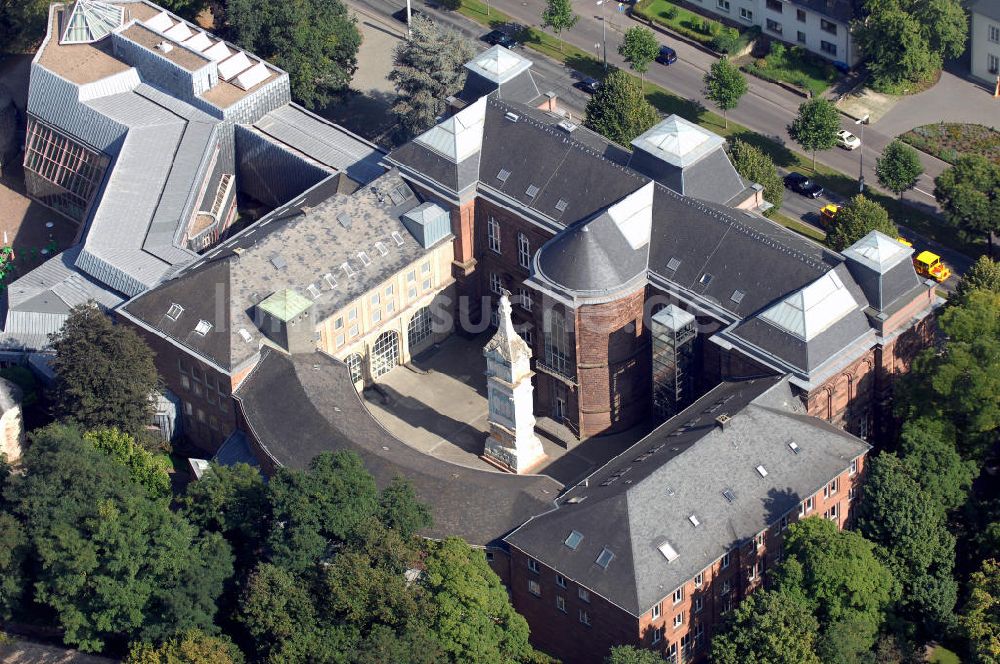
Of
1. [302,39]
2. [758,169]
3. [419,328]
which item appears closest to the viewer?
[419,328]

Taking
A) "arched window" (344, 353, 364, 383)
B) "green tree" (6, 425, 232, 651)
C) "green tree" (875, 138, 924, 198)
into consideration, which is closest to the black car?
"green tree" (875, 138, 924, 198)

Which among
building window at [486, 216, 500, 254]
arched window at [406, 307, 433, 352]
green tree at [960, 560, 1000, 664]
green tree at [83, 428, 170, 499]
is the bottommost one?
arched window at [406, 307, 433, 352]

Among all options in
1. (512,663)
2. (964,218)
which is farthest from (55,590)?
(964,218)

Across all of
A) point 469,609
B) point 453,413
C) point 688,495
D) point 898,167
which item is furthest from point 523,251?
point 469,609

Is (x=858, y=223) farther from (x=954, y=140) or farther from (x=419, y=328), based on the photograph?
(x=419, y=328)

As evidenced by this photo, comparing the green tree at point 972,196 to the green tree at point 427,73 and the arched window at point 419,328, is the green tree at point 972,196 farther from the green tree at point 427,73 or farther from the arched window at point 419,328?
the arched window at point 419,328

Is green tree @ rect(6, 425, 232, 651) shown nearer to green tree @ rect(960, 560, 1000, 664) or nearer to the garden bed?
green tree @ rect(960, 560, 1000, 664)
